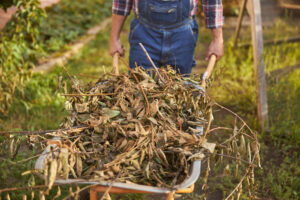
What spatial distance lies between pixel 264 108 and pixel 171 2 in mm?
1419

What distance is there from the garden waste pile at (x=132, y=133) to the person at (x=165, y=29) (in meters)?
0.70

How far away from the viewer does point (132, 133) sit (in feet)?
5.17

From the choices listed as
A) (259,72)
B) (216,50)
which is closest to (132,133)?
(216,50)

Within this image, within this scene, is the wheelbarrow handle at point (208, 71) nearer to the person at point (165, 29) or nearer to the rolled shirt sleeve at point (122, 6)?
the person at point (165, 29)

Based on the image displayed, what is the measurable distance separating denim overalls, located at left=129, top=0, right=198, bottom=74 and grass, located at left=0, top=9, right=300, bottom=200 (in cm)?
36

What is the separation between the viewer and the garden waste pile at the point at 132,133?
4.74 ft

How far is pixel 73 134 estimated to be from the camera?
1.66 m

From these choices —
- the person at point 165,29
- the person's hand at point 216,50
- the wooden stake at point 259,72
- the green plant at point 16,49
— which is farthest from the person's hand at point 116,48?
the wooden stake at point 259,72

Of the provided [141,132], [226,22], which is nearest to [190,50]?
[141,132]

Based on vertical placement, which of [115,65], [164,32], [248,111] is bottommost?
[248,111]

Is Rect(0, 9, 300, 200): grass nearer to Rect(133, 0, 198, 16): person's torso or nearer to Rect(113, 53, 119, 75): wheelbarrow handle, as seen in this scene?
Rect(113, 53, 119, 75): wheelbarrow handle

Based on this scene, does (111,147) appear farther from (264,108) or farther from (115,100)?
(264,108)

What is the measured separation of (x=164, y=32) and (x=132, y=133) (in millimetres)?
1205

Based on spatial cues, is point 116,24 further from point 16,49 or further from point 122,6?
point 16,49
